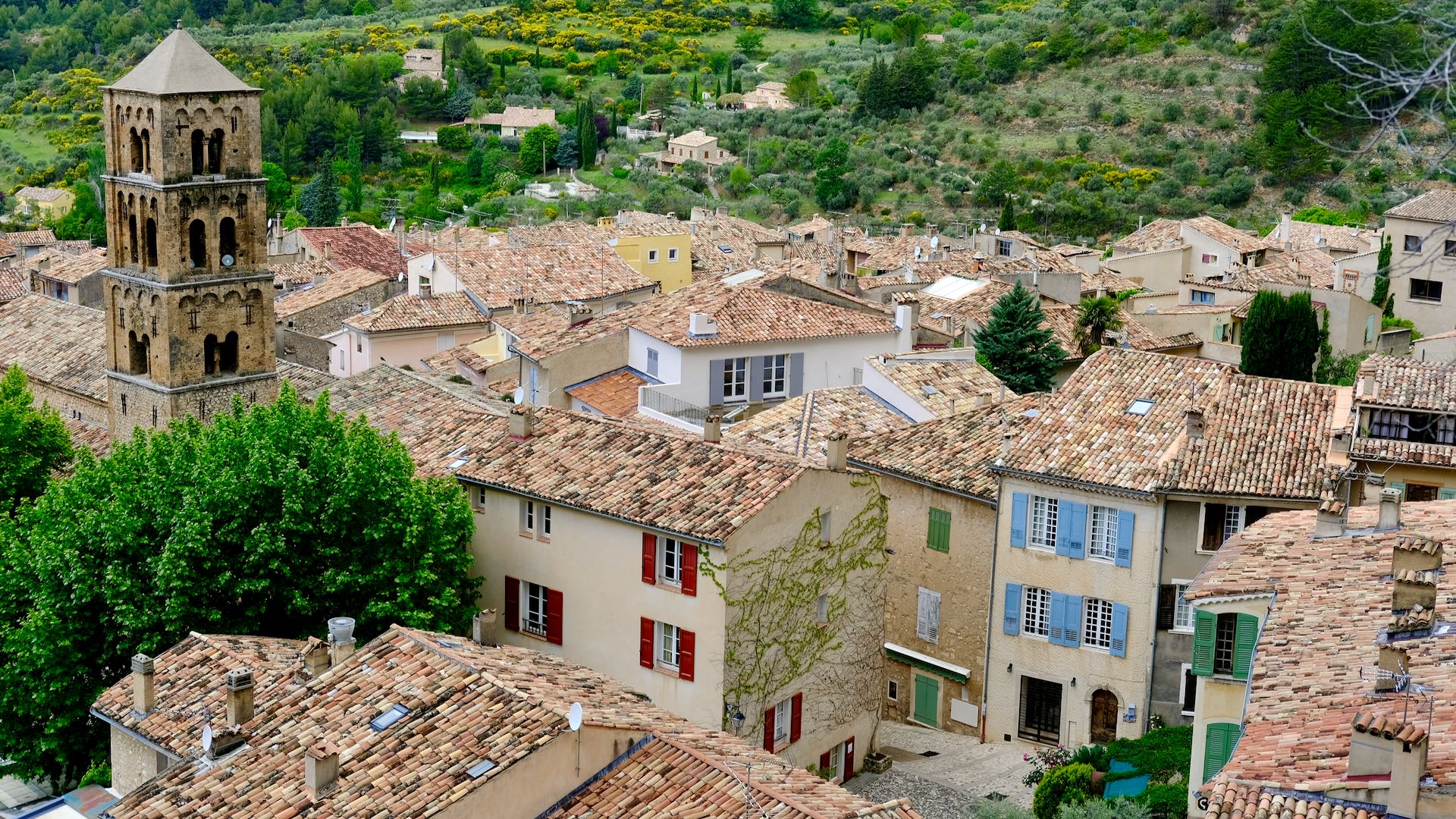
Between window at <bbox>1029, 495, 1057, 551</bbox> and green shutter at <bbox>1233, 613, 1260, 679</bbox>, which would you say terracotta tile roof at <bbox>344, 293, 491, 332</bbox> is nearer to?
window at <bbox>1029, 495, 1057, 551</bbox>

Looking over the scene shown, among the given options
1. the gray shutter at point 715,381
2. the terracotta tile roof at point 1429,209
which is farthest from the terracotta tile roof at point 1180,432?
the terracotta tile roof at point 1429,209

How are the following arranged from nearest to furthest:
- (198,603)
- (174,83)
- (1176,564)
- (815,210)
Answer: (198,603) → (1176,564) → (174,83) → (815,210)

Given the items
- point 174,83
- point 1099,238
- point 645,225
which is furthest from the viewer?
point 1099,238

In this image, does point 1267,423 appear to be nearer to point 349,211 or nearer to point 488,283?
point 488,283

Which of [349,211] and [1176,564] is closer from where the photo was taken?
[1176,564]

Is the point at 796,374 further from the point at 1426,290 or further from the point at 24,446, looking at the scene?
the point at 1426,290

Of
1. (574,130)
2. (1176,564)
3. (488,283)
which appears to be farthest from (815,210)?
(1176,564)

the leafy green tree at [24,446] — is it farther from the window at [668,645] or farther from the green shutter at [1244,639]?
the green shutter at [1244,639]

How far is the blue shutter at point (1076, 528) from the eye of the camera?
119 ft

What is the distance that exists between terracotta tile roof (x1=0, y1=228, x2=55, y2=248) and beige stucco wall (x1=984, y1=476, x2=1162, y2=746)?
67.6m

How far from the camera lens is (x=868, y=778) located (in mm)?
35656

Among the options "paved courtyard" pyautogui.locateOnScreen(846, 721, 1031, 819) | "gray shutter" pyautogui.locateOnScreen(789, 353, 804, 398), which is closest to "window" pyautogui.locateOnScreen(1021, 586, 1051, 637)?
"paved courtyard" pyautogui.locateOnScreen(846, 721, 1031, 819)

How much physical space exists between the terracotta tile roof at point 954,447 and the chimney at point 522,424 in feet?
23.8

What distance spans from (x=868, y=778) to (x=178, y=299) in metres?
21.1
